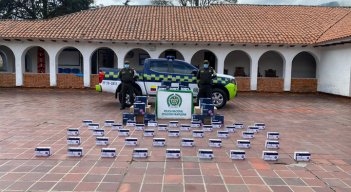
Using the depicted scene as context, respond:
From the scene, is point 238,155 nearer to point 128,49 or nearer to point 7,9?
point 128,49

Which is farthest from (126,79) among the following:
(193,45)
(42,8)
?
(42,8)

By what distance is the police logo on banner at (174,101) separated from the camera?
31.2 ft

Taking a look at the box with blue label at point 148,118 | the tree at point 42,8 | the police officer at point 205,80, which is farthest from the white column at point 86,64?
the tree at point 42,8

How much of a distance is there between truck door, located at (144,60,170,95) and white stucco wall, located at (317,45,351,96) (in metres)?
9.42

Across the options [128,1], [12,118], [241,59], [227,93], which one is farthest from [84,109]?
[128,1]

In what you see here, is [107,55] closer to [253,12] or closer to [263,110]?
[253,12]

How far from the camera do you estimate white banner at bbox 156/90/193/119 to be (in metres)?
9.48

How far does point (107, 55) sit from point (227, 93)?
11547mm

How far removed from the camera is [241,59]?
21.3 m

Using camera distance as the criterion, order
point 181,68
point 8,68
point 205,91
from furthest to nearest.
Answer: point 8,68
point 181,68
point 205,91

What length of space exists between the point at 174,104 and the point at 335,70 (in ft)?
37.8

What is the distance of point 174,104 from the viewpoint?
956cm

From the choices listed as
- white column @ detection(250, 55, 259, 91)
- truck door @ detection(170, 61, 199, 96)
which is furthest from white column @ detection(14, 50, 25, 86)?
white column @ detection(250, 55, 259, 91)

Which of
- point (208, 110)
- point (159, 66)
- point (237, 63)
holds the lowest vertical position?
point (208, 110)
